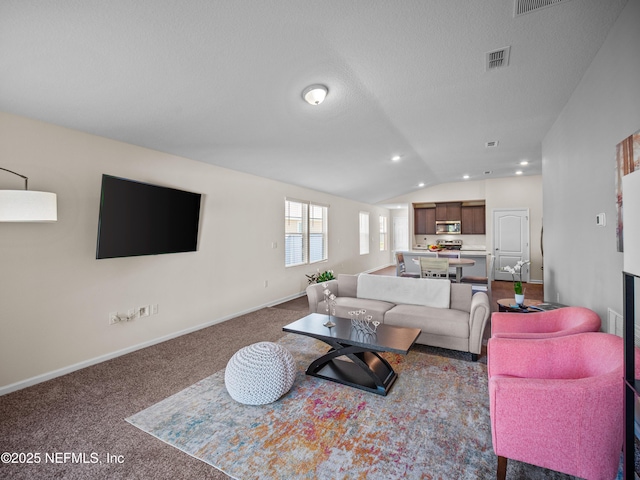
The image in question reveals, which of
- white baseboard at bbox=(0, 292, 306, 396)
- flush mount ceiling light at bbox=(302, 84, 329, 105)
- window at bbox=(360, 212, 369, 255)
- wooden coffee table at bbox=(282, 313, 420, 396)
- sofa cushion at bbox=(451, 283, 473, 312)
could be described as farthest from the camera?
window at bbox=(360, 212, 369, 255)

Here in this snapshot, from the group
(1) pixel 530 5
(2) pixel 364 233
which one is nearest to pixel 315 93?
(1) pixel 530 5

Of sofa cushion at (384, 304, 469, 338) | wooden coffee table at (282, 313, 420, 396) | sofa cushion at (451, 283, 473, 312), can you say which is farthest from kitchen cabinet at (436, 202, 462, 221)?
wooden coffee table at (282, 313, 420, 396)

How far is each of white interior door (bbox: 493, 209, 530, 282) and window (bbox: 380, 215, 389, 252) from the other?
14.0 ft

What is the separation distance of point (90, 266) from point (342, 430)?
2.96m

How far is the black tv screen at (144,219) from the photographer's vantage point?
304 centimetres

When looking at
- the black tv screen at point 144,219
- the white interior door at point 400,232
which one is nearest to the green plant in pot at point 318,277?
the black tv screen at point 144,219

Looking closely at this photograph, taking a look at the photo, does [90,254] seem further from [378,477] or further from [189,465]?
[378,477]

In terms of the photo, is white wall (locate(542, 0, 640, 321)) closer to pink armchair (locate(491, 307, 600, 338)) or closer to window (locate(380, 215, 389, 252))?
pink armchair (locate(491, 307, 600, 338))

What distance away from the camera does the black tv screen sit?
3.04 m

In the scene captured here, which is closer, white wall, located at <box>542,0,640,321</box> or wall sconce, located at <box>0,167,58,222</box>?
white wall, located at <box>542,0,640,321</box>

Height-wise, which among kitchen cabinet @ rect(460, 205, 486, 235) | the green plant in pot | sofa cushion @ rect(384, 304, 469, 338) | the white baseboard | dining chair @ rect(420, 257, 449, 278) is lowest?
the white baseboard

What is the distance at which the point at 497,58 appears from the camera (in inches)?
98.7

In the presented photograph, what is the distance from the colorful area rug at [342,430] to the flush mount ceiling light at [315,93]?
2.68 m

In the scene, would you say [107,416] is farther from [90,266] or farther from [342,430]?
[342,430]
